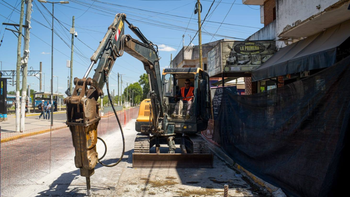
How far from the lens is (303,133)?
4.74 metres

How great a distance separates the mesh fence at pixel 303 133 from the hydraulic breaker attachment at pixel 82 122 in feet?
11.6

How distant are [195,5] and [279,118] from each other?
51.5 ft

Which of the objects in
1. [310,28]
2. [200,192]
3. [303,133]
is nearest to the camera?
[303,133]

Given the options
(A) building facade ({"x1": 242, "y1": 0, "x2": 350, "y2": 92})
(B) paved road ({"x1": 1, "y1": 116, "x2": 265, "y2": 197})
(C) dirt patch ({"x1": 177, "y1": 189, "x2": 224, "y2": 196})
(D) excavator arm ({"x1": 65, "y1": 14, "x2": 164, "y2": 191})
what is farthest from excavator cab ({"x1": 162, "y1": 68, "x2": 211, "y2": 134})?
(C) dirt patch ({"x1": 177, "y1": 189, "x2": 224, "y2": 196})

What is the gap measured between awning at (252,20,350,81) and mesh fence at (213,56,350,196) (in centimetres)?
225

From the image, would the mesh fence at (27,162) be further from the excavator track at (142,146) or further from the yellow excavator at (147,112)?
the excavator track at (142,146)

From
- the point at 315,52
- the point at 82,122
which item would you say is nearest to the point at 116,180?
the point at 82,122

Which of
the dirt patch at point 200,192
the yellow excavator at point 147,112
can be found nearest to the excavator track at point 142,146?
the yellow excavator at point 147,112

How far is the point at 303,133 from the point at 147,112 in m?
5.67

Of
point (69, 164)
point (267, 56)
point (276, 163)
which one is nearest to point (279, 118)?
point (276, 163)

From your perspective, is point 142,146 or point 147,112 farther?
point 147,112

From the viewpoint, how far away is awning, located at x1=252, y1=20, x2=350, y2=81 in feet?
24.5

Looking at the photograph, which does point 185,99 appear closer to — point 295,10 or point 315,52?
point 315,52

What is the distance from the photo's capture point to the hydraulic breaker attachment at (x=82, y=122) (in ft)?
14.9
